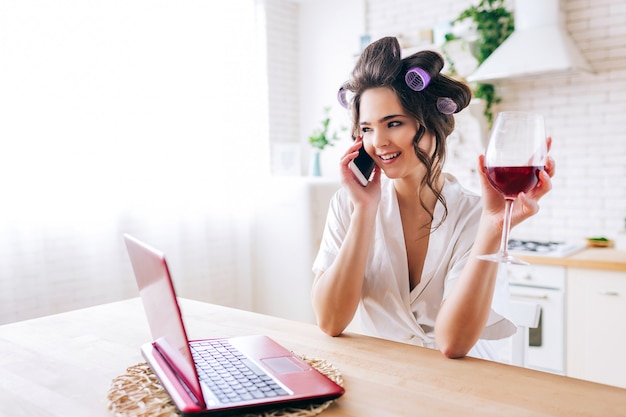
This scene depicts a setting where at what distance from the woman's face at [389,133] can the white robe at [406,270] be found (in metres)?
0.20

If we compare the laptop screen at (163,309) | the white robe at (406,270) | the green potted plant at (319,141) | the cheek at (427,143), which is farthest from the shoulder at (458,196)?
the green potted plant at (319,141)

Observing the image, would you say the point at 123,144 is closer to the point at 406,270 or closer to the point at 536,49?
the point at 406,270

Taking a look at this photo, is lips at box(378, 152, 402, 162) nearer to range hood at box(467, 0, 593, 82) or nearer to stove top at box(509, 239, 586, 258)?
stove top at box(509, 239, 586, 258)

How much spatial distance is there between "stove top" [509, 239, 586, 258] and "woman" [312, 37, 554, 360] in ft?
4.84

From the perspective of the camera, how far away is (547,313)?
3006 mm

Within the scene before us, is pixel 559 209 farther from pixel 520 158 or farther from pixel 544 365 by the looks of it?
pixel 520 158

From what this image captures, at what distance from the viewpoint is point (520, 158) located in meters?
1.07

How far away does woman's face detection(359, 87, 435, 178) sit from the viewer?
1633 mm

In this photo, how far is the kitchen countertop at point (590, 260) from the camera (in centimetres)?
280

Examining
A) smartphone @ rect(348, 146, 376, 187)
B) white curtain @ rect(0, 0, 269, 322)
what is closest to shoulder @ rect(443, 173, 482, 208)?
smartphone @ rect(348, 146, 376, 187)

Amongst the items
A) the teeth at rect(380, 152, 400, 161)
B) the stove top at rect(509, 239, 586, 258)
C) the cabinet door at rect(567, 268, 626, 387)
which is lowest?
the cabinet door at rect(567, 268, 626, 387)

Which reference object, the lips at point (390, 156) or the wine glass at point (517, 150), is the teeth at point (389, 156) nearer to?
the lips at point (390, 156)

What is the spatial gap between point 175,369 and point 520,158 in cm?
77

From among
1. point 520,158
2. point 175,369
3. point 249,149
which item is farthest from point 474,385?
point 249,149
